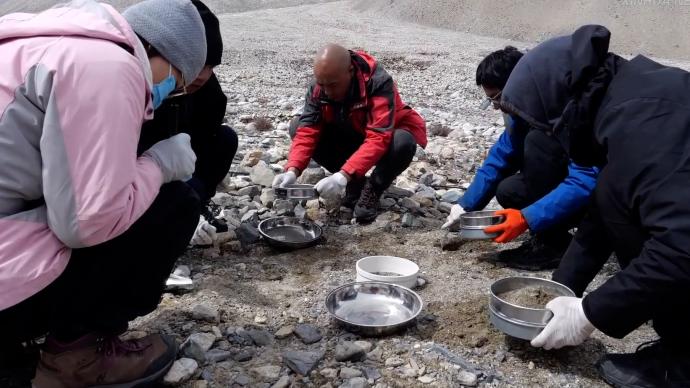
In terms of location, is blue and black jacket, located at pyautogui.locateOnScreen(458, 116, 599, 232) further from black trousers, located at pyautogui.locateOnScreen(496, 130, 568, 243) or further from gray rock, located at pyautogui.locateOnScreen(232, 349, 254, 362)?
gray rock, located at pyautogui.locateOnScreen(232, 349, 254, 362)

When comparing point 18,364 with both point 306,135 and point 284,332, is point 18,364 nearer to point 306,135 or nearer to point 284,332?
point 284,332

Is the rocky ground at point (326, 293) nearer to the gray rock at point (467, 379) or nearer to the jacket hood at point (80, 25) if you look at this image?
the gray rock at point (467, 379)

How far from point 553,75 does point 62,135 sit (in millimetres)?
1756

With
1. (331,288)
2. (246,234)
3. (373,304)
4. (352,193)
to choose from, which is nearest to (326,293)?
(331,288)

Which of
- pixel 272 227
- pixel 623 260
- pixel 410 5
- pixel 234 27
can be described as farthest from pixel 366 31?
pixel 623 260

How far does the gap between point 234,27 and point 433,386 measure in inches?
839

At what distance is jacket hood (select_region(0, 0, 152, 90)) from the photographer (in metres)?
1.93

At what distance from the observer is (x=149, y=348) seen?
2432 mm

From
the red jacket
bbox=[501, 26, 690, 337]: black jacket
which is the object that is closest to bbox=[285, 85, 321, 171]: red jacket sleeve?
the red jacket

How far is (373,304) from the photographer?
3.26 meters

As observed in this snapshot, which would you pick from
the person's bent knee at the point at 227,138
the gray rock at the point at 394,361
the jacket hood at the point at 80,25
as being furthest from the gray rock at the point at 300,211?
the jacket hood at the point at 80,25

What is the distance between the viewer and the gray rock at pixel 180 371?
2.49 metres

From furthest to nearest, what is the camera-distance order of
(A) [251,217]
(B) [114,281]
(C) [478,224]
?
1. (A) [251,217]
2. (C) [478,224]
3. (B) [114,281]

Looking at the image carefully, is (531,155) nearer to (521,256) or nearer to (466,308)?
(521,256)
